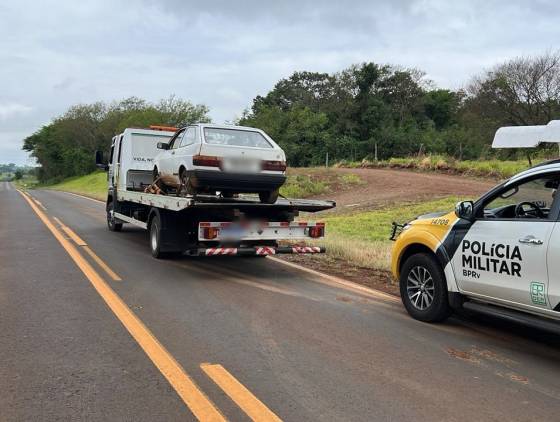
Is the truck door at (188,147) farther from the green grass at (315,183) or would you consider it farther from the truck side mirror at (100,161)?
the green grass at (315,183)

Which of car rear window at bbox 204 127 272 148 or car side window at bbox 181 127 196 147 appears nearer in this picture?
car rear window at bbox 204 127 272 148

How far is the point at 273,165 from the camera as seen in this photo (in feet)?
31.5

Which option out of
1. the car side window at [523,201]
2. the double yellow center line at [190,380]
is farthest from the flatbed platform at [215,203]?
the car side window at [523,201]

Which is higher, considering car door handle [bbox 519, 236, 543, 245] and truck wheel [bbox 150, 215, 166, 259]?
car door handle [bbox 519, 236, 543, 245]

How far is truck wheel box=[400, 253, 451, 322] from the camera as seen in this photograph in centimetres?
620

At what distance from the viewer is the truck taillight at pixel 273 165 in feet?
31.3

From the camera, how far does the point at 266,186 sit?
380 inches

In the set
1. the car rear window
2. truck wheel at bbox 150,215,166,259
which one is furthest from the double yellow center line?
the car rear window

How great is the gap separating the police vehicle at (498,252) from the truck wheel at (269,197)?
3.53 meters

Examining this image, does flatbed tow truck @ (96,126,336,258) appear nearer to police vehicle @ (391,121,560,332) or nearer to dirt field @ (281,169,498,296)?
dirt field @ (281,169,498,296)

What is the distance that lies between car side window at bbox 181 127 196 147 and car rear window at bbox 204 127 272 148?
26cm

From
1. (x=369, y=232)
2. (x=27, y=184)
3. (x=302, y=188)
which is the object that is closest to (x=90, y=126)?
(x=27, y=184)

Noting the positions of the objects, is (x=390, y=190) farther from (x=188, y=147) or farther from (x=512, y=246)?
(x=512, y=246)

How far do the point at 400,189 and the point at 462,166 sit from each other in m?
4.86
